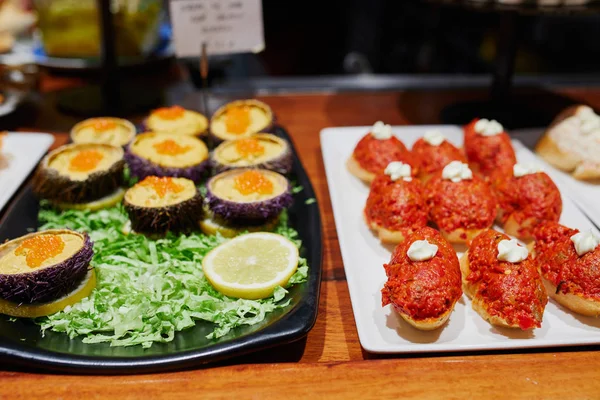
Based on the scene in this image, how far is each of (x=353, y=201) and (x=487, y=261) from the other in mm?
669

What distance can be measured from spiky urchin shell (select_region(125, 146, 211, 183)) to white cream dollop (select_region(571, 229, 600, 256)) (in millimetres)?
1363

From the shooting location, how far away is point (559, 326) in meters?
1.57

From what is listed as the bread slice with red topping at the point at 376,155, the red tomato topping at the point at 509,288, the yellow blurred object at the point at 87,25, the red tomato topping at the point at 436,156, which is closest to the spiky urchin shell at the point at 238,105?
the bread slice with red topping at the point at 376,155

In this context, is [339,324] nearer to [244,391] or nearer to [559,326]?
[244,391]

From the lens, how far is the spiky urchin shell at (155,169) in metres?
2.09

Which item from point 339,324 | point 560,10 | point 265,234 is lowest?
point 339,324

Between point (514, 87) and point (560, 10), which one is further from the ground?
point (560, 10)

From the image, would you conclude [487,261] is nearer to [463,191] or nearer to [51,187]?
[463,191]

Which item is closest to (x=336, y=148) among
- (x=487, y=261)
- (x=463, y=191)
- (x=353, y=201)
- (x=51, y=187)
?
(x=353, y=201)

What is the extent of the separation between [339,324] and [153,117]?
1372mm

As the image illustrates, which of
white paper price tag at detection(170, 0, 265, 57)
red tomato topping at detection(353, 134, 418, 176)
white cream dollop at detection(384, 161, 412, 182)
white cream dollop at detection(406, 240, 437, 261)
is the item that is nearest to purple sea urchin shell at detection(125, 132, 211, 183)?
white paper price tag at detection(170, 0, 265, 57)

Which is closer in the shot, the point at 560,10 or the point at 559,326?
the point at 559,326

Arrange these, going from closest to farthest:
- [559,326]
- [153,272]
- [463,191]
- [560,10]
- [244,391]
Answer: [244,391]
[559,326]
[153,272]
[463,191]
[560,10]

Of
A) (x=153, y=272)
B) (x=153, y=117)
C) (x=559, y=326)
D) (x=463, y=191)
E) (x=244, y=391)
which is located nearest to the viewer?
(x=244, y=391)
